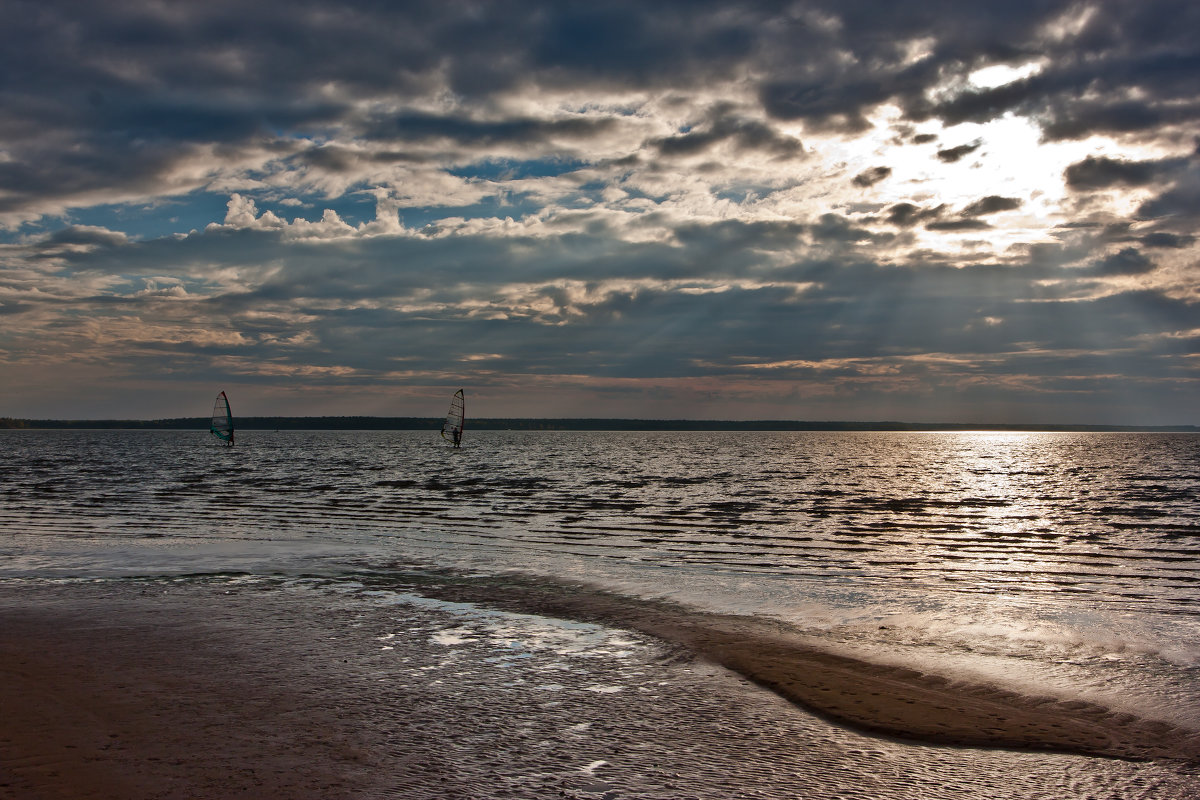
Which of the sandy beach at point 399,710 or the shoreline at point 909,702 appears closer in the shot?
the sandy beach at point 399,710

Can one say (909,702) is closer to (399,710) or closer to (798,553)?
(399,710)

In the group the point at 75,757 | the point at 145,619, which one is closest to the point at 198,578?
the point at 145,619

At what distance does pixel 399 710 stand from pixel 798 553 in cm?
1641

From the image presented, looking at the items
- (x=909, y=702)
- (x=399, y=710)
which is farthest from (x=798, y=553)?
(x=399, y=710)

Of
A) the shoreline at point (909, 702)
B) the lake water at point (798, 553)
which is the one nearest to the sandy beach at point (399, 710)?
the shoreline at point (909, 702)

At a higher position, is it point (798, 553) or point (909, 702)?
point (909, 702)

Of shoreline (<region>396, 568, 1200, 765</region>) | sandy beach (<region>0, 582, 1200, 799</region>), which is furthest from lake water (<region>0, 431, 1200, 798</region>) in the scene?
sandy beach (<region>0, 582, 1200, 799</region>)

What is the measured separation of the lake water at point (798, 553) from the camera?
12.3 metres

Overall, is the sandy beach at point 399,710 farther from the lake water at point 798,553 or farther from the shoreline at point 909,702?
the lake water at point 798,553

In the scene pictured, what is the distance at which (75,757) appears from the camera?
7.27 metres

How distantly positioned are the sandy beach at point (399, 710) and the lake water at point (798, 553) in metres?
1.08

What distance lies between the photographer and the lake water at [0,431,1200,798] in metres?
12.3

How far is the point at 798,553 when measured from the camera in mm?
23109

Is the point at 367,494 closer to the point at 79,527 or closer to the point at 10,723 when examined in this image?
the point at 79,527
